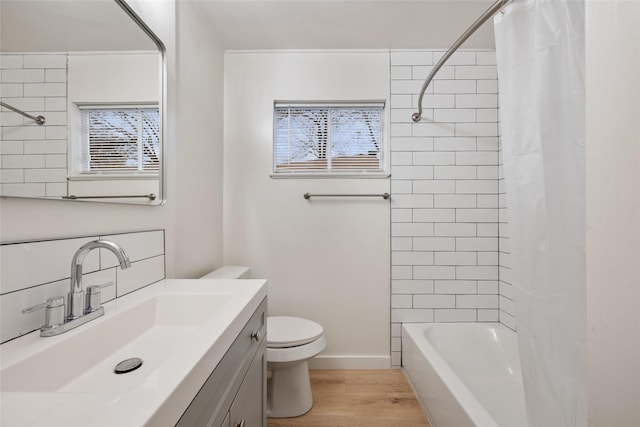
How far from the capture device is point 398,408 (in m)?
1.74

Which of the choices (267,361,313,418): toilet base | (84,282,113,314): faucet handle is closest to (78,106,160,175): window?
(84,282,113,314): faucet handle

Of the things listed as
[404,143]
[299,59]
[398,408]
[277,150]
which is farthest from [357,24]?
[398,408]

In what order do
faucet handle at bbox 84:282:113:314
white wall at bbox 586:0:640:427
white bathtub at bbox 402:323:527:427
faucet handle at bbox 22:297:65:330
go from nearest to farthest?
1. white wall at bbox 586:0:640:427
2. faucet handle at bbox 22:297:65:330
3. faucet handle at bbox 84:282:113:314
4. white bathtub at bbox 402:323:527:427

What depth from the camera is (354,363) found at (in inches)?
84.7

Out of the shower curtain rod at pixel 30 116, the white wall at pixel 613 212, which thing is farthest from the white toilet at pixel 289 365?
the white wall at pixel 613 212

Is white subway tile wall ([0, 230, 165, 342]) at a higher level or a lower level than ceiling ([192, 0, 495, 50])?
lower

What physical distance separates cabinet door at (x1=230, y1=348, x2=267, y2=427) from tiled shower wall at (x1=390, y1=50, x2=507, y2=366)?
1223 millimetres

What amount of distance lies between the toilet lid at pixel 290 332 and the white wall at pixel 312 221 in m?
0.31

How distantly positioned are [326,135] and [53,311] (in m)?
1.86

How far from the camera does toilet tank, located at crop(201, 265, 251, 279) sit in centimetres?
178

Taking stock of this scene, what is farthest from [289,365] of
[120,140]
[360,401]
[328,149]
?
[328,149]

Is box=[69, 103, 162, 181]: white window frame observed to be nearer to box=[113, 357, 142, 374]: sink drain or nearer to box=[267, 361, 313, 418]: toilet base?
box=[113, 357, 142, 374]: sink drain

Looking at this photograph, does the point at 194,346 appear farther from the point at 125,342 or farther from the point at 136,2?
the point at 136,2

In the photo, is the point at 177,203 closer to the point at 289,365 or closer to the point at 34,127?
the point at 34,127
